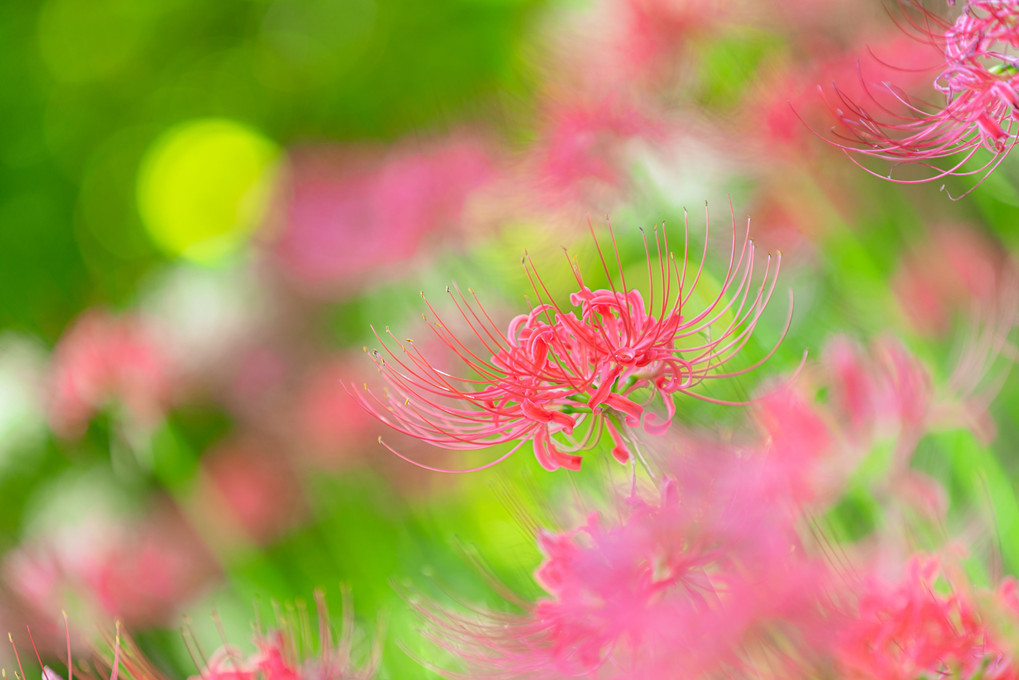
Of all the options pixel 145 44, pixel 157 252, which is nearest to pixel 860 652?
pixel 157 252

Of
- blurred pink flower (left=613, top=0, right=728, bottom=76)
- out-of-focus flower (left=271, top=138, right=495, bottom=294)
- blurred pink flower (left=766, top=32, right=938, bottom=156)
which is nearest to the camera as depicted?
blurred pink flower (left=766, top=32, right=938, bottom=156)

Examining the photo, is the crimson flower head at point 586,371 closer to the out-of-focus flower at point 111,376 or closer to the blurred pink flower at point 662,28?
the blurred pink flower at point 662,28

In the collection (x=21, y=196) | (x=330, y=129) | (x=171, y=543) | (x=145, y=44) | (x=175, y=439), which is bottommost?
(x=171, y=543)

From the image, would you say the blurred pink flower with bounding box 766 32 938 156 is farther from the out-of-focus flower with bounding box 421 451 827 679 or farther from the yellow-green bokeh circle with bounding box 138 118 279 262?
the yellow-green bokeh circle with bounding box 138 118 279 262

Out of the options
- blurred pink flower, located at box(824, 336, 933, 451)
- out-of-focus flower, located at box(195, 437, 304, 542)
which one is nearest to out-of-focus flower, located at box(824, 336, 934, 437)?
blurred pink flower, located at box(824, 336, 933, 451)

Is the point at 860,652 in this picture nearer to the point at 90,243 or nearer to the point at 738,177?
the point at 738,177

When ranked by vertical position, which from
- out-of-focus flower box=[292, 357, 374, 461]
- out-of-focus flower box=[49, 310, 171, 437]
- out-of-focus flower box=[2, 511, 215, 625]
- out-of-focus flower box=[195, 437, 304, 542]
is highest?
out-of-focus flower box=[49, 310, 171, 437]

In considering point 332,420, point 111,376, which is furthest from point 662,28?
point 111,376
